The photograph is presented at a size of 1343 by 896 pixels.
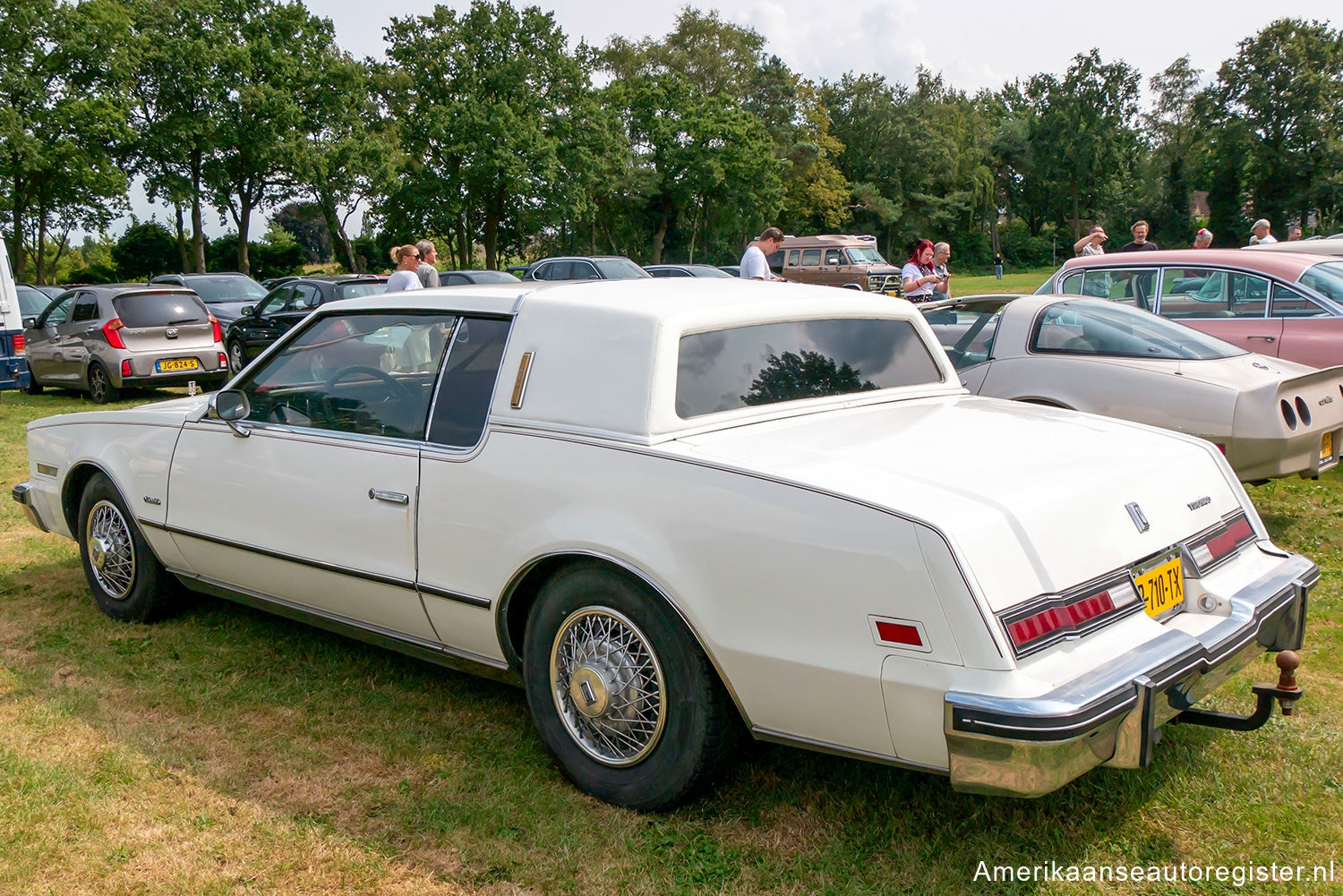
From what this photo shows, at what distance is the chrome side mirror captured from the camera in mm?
4188

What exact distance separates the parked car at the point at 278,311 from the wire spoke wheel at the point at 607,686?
42.2 feet

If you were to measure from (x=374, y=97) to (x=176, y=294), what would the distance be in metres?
37.8

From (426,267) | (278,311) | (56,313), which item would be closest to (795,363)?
(426,267)

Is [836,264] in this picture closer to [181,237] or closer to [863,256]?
[863,256]

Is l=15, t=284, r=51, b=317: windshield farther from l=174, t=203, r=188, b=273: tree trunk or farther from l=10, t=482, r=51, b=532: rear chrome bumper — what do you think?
l=174, t=203, r=188, b=273: tree trunk

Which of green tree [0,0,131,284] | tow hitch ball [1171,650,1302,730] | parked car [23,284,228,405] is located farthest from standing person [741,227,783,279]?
green tree [0,0,131,284]

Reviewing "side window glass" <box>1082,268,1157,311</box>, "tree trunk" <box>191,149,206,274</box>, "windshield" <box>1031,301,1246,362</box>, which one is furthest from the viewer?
"tree trunk" <box>191,149,206,274</box>

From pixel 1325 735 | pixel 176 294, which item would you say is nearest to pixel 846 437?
pixel 1325 735

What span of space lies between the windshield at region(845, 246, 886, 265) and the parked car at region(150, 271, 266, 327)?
20.2 meters

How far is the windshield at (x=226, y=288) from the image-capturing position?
58.8 feet

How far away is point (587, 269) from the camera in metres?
23.4

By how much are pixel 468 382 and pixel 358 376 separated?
729mm

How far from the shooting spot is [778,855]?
9.68ft

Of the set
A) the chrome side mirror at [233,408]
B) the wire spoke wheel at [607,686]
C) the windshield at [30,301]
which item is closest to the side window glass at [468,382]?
the wire spoke wheel at [607,686]
